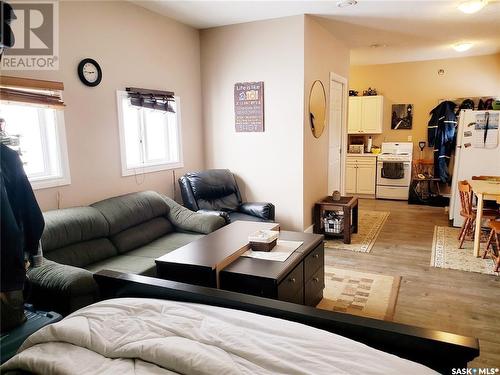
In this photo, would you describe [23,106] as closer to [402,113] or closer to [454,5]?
[454,5]

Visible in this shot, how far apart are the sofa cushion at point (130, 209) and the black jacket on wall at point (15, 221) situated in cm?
111

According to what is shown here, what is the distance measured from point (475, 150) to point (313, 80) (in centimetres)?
275

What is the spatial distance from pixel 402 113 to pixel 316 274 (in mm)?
5762

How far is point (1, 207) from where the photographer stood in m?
1.73

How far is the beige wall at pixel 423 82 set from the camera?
6.78 m

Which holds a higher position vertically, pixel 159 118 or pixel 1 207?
pixel 159 118

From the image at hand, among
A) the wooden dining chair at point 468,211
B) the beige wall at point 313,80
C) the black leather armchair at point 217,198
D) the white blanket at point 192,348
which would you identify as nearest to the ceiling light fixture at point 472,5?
the beige wall at point 313,80

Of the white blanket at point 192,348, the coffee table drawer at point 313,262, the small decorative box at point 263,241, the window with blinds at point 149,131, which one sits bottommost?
the coffee table drawer at point 313,262

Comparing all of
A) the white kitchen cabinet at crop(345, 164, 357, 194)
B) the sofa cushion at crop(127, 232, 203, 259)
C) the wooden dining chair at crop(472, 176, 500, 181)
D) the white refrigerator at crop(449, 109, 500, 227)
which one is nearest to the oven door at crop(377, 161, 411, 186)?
the white kitchen cabinet at crop(345, 164, 357, 194)

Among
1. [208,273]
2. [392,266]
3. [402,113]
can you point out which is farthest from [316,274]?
[402,113]

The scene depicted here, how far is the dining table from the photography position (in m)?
3.80

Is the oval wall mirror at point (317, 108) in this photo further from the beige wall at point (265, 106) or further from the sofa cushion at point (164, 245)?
the sofa cushion at point (164, 245)

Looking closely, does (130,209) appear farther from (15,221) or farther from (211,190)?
(15,221)

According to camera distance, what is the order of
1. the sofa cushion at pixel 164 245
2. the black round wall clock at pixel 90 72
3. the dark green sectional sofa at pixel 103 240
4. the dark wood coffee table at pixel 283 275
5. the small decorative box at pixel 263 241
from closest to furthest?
the dark wood coffee table at pixel 283 275 → the dark green sectional sofa at pixel 103 240 → the small decorative box at pixel 263 241 → the sofa cushion at pixel 164 245 → the black round wall clock at pixel 90 72
